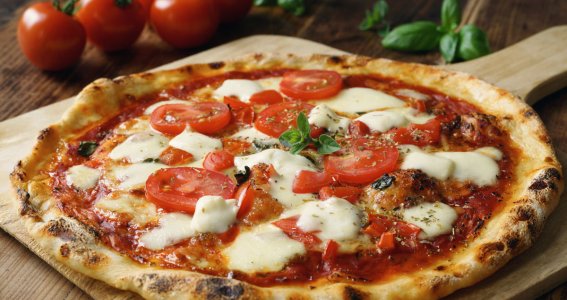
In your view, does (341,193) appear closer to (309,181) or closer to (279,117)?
(309,181)

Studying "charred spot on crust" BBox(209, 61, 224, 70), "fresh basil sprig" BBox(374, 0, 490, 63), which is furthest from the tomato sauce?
"fresh basil sprig" BBox(374, 0, 490, 63)

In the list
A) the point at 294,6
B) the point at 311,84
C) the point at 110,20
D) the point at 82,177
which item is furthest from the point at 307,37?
the point at 82,177

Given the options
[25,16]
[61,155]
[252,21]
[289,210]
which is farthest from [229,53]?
[289,210]

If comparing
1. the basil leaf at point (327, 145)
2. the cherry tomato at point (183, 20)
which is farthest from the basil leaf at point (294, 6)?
the basil leaf at point (327, 145)

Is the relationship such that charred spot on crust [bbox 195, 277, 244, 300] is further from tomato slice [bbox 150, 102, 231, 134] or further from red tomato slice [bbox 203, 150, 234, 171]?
tomato slice [bbox 150, 102, 231, 134]

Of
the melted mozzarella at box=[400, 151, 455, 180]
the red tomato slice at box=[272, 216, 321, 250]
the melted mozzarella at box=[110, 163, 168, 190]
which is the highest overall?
the red tomato slice at box=[272, 216, 321, 250]

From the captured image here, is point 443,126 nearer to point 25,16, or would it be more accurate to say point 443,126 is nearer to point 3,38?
point 25,16

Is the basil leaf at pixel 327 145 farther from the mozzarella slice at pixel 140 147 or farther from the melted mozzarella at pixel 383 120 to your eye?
the mozzarella slice at pixel 140 147
